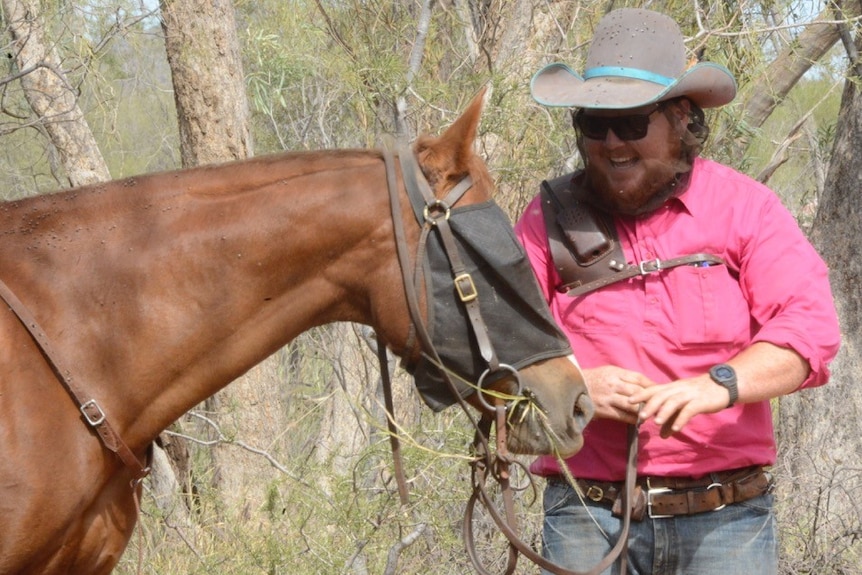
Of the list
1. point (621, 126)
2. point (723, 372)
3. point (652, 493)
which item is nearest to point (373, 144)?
point (621, 126)

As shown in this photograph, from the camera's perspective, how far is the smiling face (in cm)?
297

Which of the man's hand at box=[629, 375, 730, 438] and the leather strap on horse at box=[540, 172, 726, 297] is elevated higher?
the leather strap on horse at box=[540, 172, 726, 297]

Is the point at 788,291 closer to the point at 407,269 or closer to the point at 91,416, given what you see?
the point at 407,269

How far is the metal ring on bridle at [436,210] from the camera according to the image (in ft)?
9.41

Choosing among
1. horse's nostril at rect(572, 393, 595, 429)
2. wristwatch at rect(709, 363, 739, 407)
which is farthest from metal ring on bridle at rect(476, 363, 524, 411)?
wristwatch at rect(709, 363, 739, 407)

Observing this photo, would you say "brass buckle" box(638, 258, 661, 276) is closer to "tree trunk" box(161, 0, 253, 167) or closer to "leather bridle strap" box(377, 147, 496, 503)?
"leather bridle strap" box(377, 147, 496, 503)

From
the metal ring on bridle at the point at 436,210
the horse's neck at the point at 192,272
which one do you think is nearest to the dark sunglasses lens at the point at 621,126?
the metal ring on bridle at the point at 436,210

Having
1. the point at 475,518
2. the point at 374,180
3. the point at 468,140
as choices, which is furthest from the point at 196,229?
Result: the point at 475,518

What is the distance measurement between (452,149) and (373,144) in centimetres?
339

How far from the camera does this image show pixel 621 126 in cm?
299

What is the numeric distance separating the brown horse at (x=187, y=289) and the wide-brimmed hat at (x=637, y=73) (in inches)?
14.8

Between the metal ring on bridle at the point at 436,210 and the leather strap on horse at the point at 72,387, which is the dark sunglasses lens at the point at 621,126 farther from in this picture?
the leather strap on horse at the point at 72,387

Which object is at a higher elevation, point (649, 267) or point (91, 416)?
point (91, 416)

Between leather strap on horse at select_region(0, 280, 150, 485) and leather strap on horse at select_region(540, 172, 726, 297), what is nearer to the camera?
leather strap on horse at select_region(0, 280, 150, 485)
